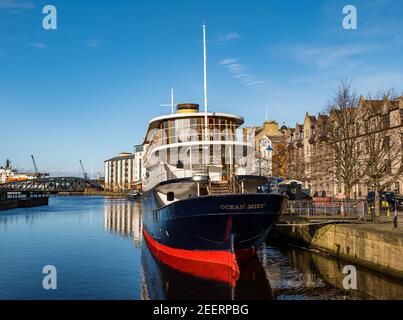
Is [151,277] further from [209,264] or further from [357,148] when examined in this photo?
[357,148]

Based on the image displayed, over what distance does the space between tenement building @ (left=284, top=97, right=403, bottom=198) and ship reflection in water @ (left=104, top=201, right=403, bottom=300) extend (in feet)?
37.5

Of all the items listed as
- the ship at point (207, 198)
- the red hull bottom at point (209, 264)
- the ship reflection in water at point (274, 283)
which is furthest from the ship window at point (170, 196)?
the ship reflection in water at point (274, 283)

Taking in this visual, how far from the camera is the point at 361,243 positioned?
2288 cm

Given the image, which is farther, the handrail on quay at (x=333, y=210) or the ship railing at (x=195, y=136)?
the handrail on quay at (x=333, y=210)

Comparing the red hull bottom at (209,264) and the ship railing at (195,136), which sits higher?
the ship railing at (195,136)

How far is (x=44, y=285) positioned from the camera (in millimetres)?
20562

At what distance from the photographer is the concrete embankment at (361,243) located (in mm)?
19625

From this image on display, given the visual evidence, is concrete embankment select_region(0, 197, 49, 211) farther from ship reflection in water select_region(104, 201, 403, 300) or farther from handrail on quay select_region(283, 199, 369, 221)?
ship reflection in water select_region(104, 201, 403, 300)

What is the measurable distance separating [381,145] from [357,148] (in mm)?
5501

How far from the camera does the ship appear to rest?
19.2 metres

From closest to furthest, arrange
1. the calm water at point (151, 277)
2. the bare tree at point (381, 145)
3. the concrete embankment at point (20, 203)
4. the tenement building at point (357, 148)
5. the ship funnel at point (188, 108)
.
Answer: the calm water at point (151, 277) → the ship funnel at point (188, 108) → the bare tree at point (381, 145) → the tenement building at point (357, 148) → the concrete embankment at point (20, 203)

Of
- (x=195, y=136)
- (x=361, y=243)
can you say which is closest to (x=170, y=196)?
→ (x=195, y=136)

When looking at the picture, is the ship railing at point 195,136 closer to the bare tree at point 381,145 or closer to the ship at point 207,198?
the ship at point 207,198

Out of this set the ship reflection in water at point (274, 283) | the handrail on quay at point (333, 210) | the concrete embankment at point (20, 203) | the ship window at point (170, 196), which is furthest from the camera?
the concrete embankment at point (20, 203)
